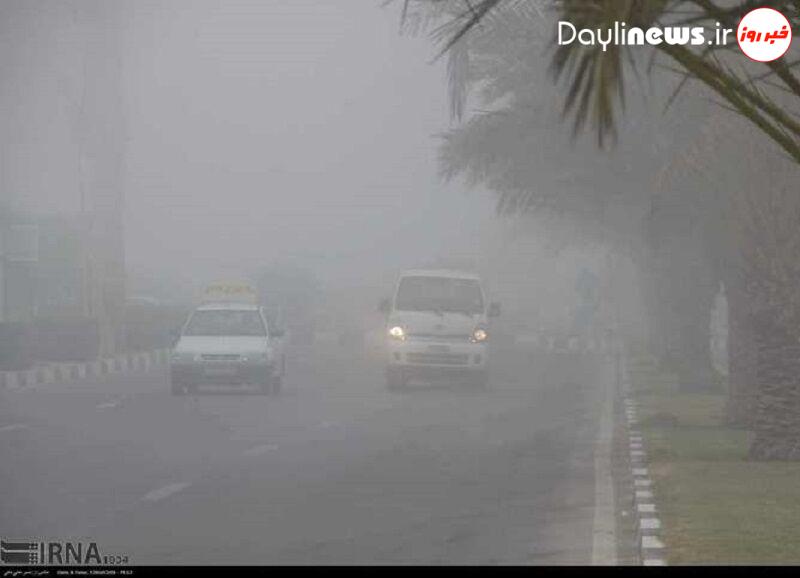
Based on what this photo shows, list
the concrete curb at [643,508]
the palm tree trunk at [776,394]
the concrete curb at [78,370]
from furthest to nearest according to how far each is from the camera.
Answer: the concrete curb at [78,370]
the palm tree trunk at [776,394]
the concrete curb at [643,508]

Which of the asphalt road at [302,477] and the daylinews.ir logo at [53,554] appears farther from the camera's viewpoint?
the asphalt road at [302,477]

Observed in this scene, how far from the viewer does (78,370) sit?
1912 inches

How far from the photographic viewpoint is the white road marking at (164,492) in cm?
1747

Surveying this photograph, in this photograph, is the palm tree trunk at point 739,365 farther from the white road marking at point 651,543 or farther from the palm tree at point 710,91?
the white road marking at point 651,543

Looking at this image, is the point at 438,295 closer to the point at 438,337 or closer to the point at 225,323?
the point at 438,337

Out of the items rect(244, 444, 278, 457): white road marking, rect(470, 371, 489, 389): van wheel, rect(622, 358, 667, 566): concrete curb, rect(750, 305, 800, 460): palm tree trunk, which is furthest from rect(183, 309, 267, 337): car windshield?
rect(750, 305, 800, 460): palm tree trunk

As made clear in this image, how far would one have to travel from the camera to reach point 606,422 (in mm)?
31750

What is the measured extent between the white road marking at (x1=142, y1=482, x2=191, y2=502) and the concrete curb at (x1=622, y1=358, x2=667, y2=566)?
3.74m

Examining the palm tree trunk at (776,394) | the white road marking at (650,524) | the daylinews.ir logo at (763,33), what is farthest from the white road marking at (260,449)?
the daylinews.ir logo at (763,33)

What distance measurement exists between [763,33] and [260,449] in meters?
14.4

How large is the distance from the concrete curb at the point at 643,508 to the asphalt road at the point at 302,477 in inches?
15.0

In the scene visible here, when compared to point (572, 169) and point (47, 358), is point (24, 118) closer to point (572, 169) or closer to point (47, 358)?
point (47, 358)

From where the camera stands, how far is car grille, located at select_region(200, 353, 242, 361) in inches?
1503

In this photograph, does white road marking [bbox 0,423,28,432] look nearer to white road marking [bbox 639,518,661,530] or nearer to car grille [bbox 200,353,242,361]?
car grille [bbox 200,353,242,361]
